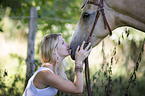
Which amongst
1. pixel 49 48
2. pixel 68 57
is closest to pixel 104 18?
pixel 49 48

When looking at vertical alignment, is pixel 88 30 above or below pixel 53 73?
above

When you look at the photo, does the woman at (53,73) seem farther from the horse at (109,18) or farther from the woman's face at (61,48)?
the horse at (109,18)

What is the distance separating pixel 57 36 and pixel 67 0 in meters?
5.44

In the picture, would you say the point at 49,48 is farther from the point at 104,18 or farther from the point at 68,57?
the point at 68,57

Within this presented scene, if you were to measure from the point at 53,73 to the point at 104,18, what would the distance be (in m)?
0.93

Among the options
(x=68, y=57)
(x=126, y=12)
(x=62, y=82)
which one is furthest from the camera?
(x=68, y=57)

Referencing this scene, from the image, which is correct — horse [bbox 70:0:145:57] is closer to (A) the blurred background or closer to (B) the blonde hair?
(B) the blonde hair

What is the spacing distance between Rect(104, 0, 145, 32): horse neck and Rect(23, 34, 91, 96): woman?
498mm

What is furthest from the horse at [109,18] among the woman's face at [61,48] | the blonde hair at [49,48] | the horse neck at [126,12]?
the blonde hair at [49,48]

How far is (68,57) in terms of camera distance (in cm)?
462

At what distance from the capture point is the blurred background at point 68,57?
2.98 metres

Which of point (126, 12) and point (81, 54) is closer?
point (81, 54)

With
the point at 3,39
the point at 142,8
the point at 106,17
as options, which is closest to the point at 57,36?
the point at 106,17

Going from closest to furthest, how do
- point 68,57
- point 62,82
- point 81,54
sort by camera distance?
point 62,82 → point 81,54 → point 68,57
